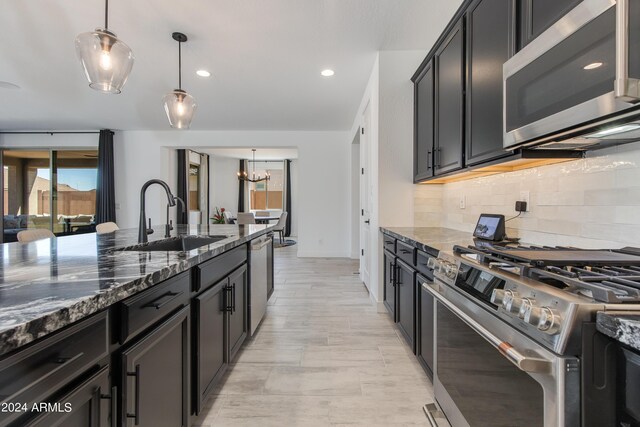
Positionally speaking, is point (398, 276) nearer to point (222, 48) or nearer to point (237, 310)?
point (237, 310)

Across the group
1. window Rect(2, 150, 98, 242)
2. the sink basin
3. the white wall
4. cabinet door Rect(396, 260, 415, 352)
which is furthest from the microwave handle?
window Rect(2, 150, 98, 242)

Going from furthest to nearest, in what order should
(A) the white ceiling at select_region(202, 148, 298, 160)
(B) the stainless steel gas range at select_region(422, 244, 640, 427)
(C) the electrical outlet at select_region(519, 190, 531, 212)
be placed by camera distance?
(A) the white ceiling at select_region(202, 148, 298, 160), (C) the electrical outlet at select_region(519, 190, 531, 212), (B) the stainless steel gas range at select_region(422, 244, 640, 427)

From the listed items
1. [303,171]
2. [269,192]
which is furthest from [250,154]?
[303,171]

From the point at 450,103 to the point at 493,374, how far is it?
1864 mm

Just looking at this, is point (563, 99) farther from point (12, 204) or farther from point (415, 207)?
point (12, 204)

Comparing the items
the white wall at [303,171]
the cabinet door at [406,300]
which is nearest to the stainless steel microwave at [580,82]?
the cabinet door at [406,300]

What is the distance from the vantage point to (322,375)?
6.40ft

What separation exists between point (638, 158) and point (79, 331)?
6.32ft

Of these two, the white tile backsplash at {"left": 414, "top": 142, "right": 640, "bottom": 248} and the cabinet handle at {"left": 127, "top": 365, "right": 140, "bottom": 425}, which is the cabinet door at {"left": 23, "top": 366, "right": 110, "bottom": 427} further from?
the white tile backsplash at {"left": 414, "top": 142, "right": 640, "bottom": 248}

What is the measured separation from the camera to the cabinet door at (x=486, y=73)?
1.58 metres

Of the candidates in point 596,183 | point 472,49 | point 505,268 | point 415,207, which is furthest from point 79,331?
point 415,207

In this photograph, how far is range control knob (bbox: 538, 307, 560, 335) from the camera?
72cm

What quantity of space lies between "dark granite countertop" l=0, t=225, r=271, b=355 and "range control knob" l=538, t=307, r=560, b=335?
1.09 metres

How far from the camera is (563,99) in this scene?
1.10m
